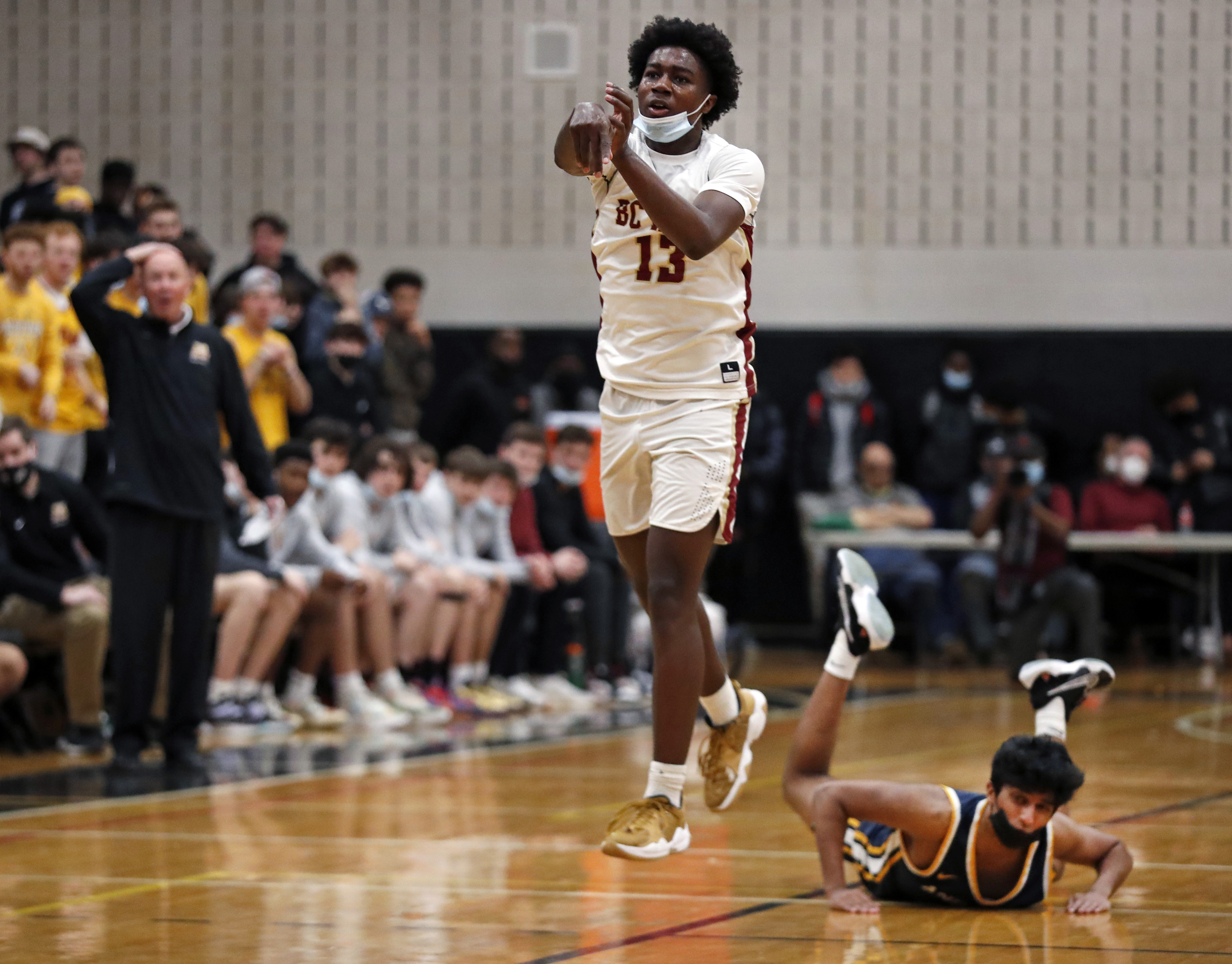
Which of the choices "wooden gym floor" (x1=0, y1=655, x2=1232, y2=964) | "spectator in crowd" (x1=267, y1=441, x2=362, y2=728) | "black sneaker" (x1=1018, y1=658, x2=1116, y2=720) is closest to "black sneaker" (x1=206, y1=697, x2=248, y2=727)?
"spectator in crowd" (x1=267, y1=441, x2=362, y2=728)

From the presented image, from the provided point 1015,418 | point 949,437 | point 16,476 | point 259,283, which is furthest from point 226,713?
point 949,437

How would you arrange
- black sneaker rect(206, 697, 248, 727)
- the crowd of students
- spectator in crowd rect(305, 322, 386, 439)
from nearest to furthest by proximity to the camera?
the crowd of students, black sneaker rect(206, 697, 248, 727), spectator in crowd rect(305, 322, 386, 439)

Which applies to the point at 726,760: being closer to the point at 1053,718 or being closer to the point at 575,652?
the point at 1053,718

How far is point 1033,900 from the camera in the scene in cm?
440

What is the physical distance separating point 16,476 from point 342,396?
327cm

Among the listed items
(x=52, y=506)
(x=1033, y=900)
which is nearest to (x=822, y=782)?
(x=1033, y=900)

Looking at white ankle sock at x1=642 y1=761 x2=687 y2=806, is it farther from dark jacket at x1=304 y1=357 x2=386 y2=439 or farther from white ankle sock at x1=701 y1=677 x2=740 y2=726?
dark jacket at x1=304 y1=357 x2=386 y2=439

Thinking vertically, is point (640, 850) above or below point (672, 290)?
below

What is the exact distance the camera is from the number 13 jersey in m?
4.47

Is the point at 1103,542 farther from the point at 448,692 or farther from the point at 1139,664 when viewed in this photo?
the point at 448,692

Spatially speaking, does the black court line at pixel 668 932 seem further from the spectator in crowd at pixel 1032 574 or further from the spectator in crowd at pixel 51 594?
the spectator in crowd at pixel 1032 574

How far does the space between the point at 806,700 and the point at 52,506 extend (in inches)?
177

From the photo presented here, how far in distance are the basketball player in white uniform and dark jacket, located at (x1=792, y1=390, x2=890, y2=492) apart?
9618 mm

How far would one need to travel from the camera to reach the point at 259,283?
32.8ft
